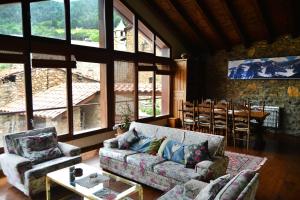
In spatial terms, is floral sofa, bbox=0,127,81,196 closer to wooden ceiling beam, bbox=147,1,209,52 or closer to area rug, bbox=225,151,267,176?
area rug, bbox=225,151,267,176

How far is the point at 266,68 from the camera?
7.58 meters

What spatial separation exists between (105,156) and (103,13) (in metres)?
3.65

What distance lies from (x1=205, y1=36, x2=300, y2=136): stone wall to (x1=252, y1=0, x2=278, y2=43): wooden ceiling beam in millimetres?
281

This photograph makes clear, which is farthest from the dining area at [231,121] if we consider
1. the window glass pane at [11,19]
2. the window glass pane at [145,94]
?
the window glass pane at [11,19]

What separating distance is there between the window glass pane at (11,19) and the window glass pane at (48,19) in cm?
24

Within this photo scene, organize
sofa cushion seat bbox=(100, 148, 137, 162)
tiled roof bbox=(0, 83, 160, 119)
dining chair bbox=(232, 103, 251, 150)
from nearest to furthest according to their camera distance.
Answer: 1. sofa cushion seat bbox=(100, 148, 137, 162)
2. tiled roof bbox=(0, 83, 160, 119)
3. dining chair bbox=(232, 103, 251, 150)

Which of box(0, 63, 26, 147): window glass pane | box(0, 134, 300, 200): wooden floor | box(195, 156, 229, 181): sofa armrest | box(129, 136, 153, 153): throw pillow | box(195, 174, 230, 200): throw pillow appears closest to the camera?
box(195, 174, 230, 200): throw pillow

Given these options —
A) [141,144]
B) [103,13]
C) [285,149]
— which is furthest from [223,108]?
[103,13]

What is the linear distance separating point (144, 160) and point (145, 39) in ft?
15.7

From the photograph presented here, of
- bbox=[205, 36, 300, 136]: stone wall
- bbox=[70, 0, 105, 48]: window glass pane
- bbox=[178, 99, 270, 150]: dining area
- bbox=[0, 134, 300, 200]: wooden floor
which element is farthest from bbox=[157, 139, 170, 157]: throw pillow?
bbox=[205, 36, 300, 136]: stone wall

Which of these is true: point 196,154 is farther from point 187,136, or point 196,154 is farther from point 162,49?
point 162,49

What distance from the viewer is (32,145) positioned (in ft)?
12.4

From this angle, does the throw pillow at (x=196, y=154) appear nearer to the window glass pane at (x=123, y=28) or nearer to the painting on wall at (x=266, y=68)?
the window glass pane at (x=123, y=28)

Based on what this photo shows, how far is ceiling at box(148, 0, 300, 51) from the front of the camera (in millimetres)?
6230
